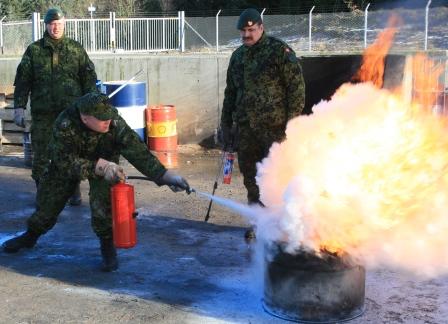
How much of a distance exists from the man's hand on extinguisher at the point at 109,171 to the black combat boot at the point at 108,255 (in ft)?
2.05

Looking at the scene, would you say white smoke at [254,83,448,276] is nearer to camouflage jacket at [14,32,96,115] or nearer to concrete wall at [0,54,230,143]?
camouflage jacket at [14,32,96,115]

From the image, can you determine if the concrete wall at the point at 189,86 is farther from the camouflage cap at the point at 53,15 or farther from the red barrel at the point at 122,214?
the red barrel at the point at 122,214

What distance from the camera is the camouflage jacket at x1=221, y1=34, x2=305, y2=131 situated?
5.48 meters

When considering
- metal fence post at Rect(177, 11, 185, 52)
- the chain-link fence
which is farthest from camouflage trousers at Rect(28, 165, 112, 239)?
metal fence post at Rect(177, 11, 185, 52)

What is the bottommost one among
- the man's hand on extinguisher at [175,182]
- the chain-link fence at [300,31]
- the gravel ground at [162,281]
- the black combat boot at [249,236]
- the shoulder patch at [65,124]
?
the gravel ground at [162,281]

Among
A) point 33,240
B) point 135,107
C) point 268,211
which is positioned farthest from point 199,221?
point 135,107

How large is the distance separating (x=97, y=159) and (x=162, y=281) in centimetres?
114

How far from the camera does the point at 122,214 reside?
15.2 feet

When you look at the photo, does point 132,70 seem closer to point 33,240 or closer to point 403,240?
point 33,240

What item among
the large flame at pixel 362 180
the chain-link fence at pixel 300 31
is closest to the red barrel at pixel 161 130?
the large flame at pixel 362 180

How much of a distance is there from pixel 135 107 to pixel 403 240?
6741mm

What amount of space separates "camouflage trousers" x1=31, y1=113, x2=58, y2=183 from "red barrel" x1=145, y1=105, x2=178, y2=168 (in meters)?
3.41

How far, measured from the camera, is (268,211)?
13.6ft

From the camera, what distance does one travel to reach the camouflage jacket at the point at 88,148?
4.80 m
